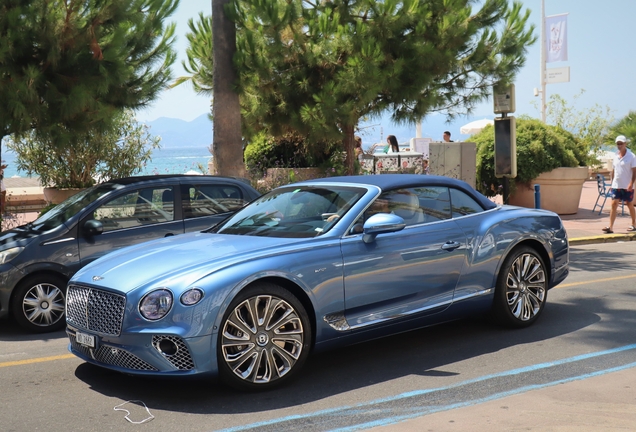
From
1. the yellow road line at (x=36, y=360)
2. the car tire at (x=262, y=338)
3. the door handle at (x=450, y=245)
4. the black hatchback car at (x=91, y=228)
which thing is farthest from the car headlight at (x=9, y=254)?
the door handle at (x=450, y=245)

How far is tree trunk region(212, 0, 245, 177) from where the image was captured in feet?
43.4

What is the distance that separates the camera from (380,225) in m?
5.91

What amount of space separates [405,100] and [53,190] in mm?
7646

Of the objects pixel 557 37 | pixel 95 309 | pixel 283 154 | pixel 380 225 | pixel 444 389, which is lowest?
pixel 444 389

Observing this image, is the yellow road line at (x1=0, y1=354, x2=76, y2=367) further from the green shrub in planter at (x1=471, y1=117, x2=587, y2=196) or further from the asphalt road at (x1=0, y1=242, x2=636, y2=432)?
the green shrub in planter at (x1=471, y1=117, x2=587, y2=196)

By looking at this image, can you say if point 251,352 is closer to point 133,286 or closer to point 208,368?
point 208,368

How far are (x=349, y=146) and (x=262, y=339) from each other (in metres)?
10.3

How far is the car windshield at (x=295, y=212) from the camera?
6090mm

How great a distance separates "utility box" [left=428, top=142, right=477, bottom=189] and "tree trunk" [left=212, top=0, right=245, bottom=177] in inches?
154

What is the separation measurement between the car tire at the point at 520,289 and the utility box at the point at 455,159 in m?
7.63

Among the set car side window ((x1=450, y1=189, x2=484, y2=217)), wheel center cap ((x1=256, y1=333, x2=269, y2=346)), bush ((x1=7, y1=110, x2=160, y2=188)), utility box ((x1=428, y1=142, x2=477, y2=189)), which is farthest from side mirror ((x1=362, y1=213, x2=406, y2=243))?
bush ((x1=7, y1=110, x2=160, y2=188))

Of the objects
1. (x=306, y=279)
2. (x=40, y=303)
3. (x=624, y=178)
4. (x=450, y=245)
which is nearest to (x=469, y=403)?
(x=306, y=279)

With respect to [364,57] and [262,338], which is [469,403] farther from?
[364,57]

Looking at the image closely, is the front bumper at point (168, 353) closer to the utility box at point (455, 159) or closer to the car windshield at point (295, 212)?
the car windshield at point (295, 212)
